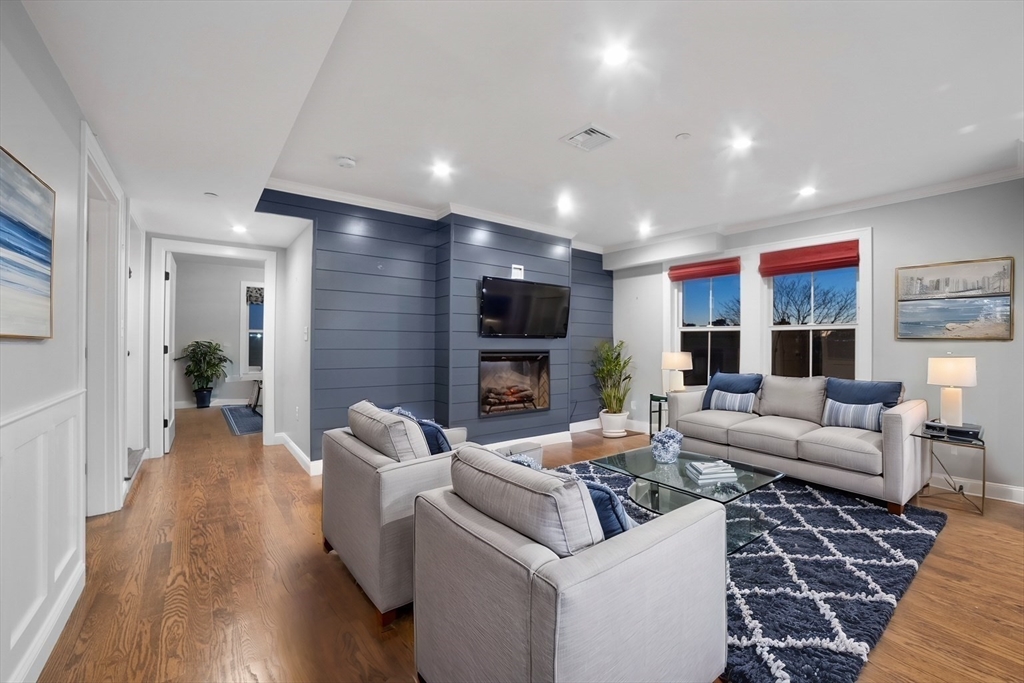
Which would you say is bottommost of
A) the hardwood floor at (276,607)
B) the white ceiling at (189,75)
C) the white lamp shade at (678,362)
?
the hardwood floor at (276,607)

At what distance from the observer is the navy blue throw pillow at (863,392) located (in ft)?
11.6

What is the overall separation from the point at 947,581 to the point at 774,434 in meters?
1.46

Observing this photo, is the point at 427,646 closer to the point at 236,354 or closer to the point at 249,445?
the point at 249,445

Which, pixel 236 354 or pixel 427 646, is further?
pixel 236 354

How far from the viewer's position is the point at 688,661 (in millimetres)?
1379

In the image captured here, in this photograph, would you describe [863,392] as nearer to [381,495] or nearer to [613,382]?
[613,382]

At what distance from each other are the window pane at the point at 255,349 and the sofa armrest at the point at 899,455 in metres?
8.76

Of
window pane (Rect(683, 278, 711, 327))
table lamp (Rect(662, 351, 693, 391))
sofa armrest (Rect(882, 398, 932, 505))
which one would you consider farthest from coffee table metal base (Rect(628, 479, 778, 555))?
window pane (Rect(683, 278, 711, 327))

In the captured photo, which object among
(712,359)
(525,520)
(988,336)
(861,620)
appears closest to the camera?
(525,520)

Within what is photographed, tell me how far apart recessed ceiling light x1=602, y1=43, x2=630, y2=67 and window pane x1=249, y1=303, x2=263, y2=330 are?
7.89 metres

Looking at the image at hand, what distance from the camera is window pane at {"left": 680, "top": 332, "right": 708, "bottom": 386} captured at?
18.3 ft

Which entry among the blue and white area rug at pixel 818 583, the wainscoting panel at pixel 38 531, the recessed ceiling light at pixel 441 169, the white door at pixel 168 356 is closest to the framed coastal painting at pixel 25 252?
the wainscoting panel at pixel 38 531

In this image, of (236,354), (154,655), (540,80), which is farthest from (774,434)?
(236,354)

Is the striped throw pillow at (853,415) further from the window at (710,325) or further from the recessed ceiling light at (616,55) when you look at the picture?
the recessed ceiling light at (616,55)
